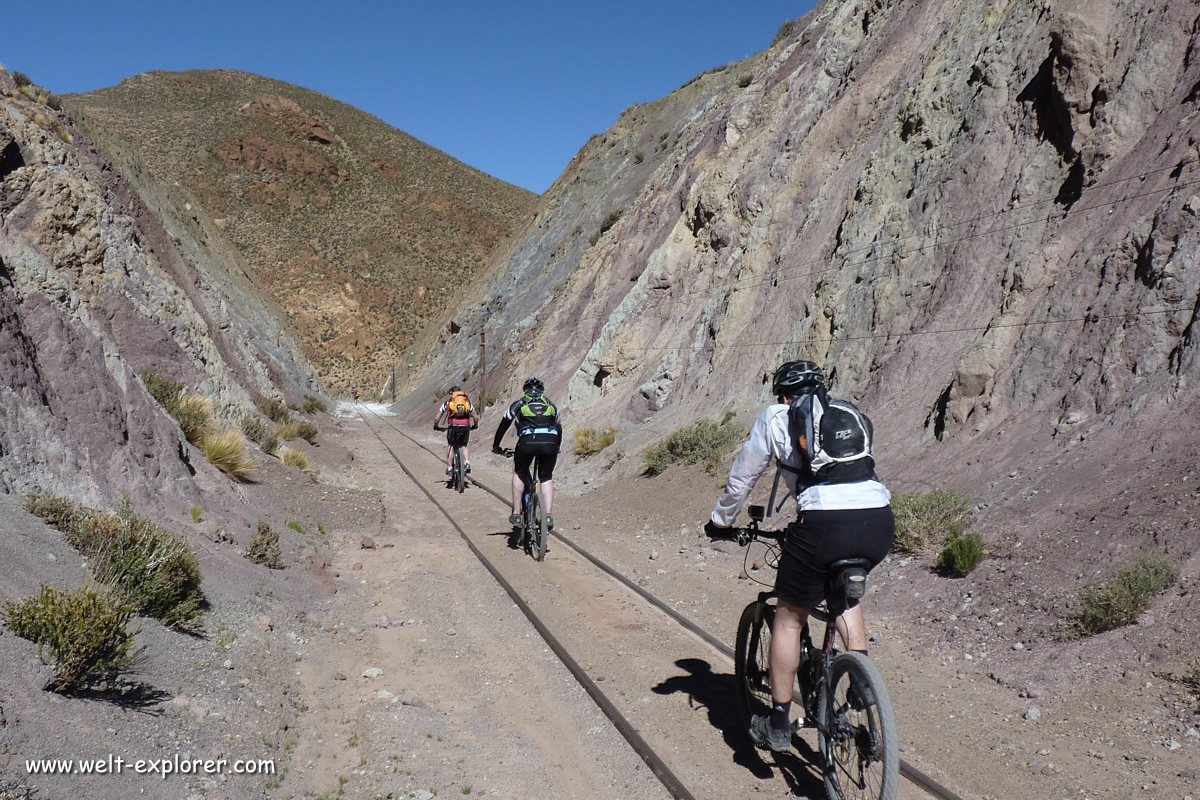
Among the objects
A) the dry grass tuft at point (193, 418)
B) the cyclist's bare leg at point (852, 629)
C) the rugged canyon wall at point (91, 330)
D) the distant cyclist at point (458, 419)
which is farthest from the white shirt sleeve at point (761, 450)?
the distant cyclist at point (458, 419)

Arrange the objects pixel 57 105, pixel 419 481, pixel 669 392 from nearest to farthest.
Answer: pixel 419 481
pixel 669 392
pixel 57 105

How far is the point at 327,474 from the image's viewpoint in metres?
17.5

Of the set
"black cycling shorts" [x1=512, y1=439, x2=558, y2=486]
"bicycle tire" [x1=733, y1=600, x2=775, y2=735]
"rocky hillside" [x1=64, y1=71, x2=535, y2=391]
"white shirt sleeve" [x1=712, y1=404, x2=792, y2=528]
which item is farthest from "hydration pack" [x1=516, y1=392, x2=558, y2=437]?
"rocky hillside" [x1=64, y1=71, x2=535, y2=391]

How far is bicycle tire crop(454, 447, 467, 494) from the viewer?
611 inches

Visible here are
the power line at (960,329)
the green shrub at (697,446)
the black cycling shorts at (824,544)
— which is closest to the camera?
the black cycling shorts at (824,544)

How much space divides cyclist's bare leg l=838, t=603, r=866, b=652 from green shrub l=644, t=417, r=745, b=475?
9.27m

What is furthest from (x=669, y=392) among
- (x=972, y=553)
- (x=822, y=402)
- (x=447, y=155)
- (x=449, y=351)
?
(x=447, y=155)

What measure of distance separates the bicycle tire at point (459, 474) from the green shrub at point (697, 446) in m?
3.49

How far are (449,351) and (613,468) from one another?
39.2 meters

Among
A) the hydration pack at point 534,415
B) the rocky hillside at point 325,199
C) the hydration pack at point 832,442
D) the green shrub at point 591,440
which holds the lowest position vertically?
the green shrub at point 591,440

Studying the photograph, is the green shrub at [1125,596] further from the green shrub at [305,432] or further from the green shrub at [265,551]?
the green shrub at [305,432]

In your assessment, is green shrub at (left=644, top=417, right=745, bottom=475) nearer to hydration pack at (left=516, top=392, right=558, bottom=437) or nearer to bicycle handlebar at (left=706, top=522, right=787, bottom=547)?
hydration pack at (left=516, top=392, right=558, bottom=437)

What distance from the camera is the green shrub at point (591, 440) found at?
18.8 metres

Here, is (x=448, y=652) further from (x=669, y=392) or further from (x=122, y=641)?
(x=669, y=392)
